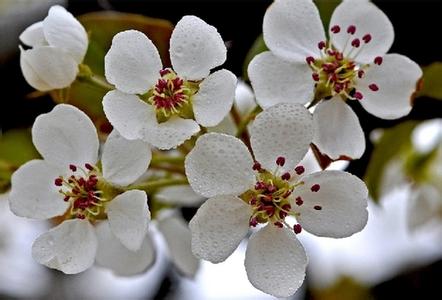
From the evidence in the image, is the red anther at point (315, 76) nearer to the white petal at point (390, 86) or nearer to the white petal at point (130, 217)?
the white petal at point (390, 86)

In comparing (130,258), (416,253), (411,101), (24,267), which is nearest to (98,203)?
(130,258)

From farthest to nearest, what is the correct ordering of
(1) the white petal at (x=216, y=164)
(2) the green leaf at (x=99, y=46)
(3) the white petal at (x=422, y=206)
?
(3) the white petal at (x=422, y=206)
(2) the green leaf at (x=99, y=46)
(1) the white petal at (x=216, y=164)

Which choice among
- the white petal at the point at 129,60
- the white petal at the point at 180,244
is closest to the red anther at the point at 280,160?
the white petal at the point at 129,60

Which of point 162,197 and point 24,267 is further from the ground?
point 162,197

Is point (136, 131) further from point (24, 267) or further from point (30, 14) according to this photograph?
point (24, 267)

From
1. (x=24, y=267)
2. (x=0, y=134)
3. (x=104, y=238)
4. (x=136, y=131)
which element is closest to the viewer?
(x=136, y=131)

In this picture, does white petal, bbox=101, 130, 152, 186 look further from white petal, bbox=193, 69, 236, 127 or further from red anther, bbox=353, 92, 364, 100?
red anther, bbox=353, 92, 364, 100

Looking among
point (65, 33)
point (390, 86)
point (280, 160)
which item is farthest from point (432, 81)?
point (65, 33)
